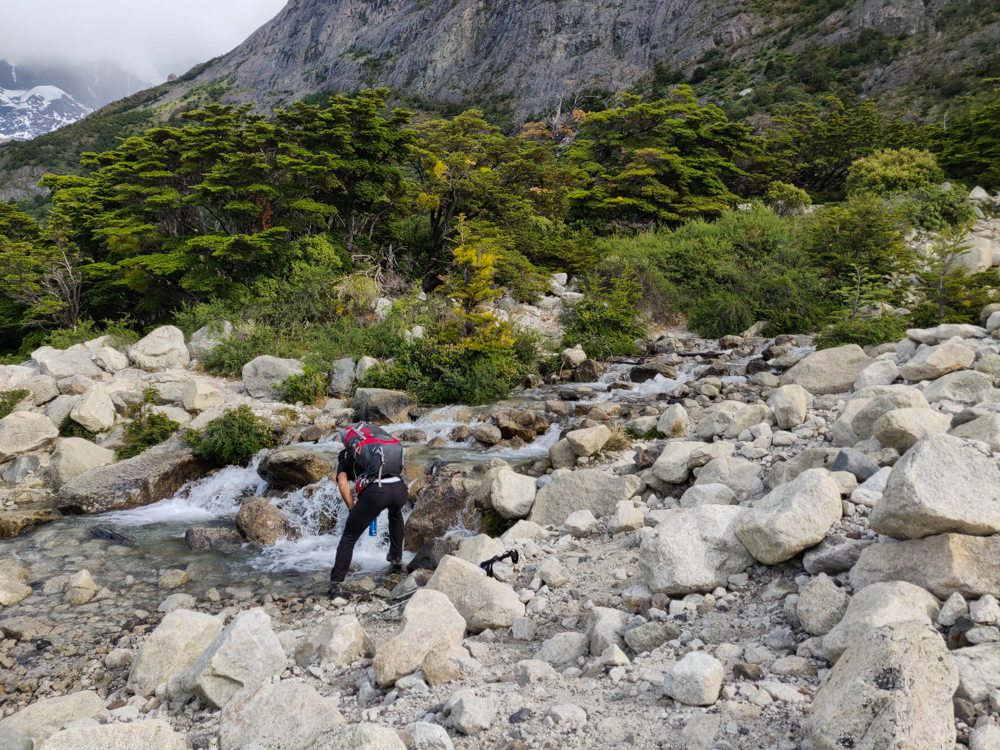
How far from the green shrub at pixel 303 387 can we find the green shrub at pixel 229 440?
2.27 meters

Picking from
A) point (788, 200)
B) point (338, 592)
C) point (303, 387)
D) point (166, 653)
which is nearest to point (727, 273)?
point (788, 200)

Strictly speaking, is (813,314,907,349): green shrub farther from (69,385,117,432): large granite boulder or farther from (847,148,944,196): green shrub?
(69,385,117,432): large granite boulder

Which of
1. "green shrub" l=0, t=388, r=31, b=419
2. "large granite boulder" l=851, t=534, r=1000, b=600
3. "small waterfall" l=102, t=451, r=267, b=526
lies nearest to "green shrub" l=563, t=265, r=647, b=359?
"small waterfall" l=102, t=451, r=267, b=526

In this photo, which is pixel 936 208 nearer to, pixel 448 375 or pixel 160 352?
pixel 448 375

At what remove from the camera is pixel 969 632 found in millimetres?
2598

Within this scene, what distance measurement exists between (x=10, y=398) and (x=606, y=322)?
1446 centimetres

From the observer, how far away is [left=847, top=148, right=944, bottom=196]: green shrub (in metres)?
20.8

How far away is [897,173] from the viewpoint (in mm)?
20875

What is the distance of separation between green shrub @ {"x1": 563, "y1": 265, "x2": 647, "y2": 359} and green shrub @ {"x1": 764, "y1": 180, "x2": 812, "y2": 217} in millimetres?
10019

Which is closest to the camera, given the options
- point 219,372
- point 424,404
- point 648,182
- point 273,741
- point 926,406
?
point 273,741

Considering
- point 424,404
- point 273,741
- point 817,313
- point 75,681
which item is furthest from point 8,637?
point 817,313

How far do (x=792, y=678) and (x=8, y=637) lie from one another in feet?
22.3

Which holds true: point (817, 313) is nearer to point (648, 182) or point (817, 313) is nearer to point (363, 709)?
point (648, 182)

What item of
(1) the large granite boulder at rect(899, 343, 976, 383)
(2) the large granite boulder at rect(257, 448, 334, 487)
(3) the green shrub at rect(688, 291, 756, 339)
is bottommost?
(3) the green shrub at rect(688, 291, 756, 339)
